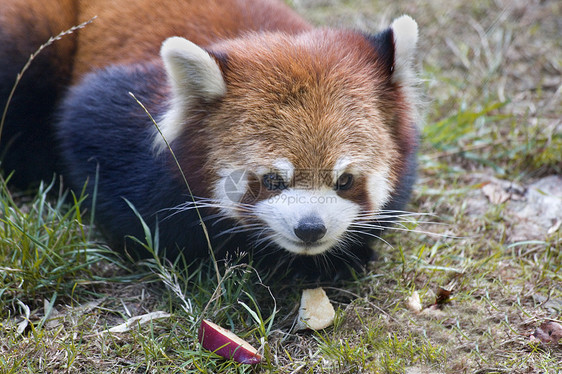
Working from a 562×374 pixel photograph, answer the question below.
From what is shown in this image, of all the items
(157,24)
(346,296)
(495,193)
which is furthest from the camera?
(495,193)

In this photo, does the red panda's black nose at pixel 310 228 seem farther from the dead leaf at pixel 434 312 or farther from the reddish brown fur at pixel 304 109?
the dead leaf at pixel 434 312

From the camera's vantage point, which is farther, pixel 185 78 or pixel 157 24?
pixel 157 24

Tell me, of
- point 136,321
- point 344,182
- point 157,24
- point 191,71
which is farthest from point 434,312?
point 157,24

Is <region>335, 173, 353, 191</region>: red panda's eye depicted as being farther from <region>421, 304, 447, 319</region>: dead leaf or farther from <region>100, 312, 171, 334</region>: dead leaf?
<region>100, 312, 171, 334</region>: dead leaf

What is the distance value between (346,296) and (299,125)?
0.99 m

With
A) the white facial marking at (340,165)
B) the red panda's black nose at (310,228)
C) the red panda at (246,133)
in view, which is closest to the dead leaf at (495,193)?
the red panda at (246,133)

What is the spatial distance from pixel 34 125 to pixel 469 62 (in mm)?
3543

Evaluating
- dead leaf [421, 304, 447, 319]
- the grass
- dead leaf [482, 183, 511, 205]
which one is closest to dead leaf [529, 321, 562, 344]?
the grass

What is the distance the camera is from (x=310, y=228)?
2600 mm

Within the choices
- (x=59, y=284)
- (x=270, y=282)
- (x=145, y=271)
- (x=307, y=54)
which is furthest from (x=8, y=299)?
(x=307, y=54)

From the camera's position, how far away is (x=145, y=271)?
3.21 meters

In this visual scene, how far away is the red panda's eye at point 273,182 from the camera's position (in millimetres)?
2674

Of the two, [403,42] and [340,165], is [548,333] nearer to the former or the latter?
[340,165]

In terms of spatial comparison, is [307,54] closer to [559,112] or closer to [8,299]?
[8,299]
